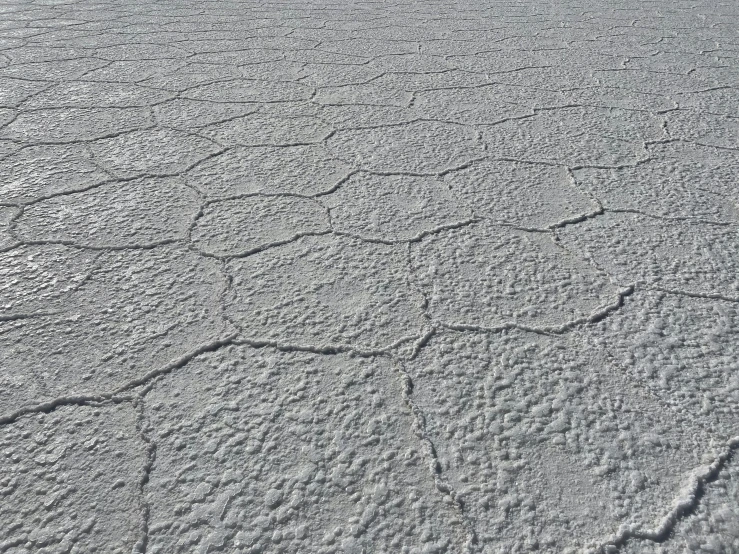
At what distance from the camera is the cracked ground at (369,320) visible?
62cm

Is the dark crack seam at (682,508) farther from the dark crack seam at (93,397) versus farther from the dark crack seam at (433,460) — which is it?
the dark crack seam at (93,397)

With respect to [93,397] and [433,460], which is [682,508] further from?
[93,397]

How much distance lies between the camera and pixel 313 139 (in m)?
1.48

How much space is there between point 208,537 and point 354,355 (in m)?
0.31

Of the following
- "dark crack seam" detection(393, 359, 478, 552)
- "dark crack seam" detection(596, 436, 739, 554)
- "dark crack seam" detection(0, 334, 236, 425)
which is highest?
"dark crack seam" detection(0, 334, 236, 425)

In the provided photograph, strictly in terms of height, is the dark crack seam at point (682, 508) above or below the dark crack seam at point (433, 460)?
below

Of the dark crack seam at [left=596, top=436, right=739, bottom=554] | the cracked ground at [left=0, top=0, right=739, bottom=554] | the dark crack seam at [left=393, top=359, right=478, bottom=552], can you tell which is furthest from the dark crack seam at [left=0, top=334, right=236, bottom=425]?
the dark crack seam at [left=596, top=436, right=739, bottom=554]

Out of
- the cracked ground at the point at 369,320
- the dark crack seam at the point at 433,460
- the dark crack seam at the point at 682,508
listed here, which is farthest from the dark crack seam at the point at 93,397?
the dark crack seam at the point at 682,508

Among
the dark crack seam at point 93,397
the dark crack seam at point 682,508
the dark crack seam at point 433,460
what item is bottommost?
the dark crack seam at point 682,508

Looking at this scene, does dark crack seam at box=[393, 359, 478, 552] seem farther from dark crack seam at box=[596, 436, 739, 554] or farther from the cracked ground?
dark crack seam at box=[596, 436, 739, 554]

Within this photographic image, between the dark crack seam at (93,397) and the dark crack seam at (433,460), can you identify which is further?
the dark crack seam at (93,397)

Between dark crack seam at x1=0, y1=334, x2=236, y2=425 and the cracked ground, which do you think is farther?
dark crack seam at x1=0, y1=334, x2=236, y2=425

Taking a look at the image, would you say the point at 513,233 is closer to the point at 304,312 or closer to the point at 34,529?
the point at 304,312

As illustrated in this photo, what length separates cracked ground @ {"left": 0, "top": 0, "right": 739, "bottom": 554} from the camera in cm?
62
